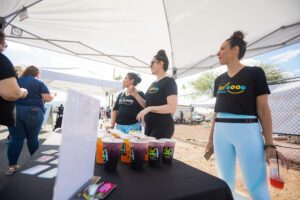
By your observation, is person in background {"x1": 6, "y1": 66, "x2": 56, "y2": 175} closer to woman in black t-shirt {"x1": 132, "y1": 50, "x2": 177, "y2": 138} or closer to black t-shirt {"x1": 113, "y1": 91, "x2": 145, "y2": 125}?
black t-shirt {"x1": 113, "y1": 91, "x2": 145, "y2": 125}

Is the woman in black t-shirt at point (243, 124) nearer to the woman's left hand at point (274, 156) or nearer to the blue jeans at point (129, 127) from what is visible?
the woman's left hand at point (274, 156)

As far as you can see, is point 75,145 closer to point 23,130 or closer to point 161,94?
point 161,94

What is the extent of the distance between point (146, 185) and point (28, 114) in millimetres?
2311

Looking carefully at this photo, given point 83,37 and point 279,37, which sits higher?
point 83,37

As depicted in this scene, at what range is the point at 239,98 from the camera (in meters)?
1.38

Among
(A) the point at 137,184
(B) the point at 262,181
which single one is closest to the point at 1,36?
(A) the point at 137,184

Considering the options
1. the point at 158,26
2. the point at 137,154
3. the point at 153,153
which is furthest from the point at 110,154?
the point at 158,26

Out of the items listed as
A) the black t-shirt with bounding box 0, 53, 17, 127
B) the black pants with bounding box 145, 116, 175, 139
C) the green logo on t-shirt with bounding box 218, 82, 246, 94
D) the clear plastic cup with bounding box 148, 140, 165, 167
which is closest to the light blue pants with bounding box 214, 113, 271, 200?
the green logo on t-shirt with bounding box 218, 82, 246, 94

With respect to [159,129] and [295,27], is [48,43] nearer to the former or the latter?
[159,129]

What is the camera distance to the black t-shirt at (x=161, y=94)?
5.23 feet

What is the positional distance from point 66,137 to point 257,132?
1.31 m

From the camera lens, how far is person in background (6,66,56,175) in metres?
2.22

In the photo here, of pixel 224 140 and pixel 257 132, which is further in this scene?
pixel 224 140

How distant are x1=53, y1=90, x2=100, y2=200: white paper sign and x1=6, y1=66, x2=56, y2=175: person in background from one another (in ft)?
6.92
